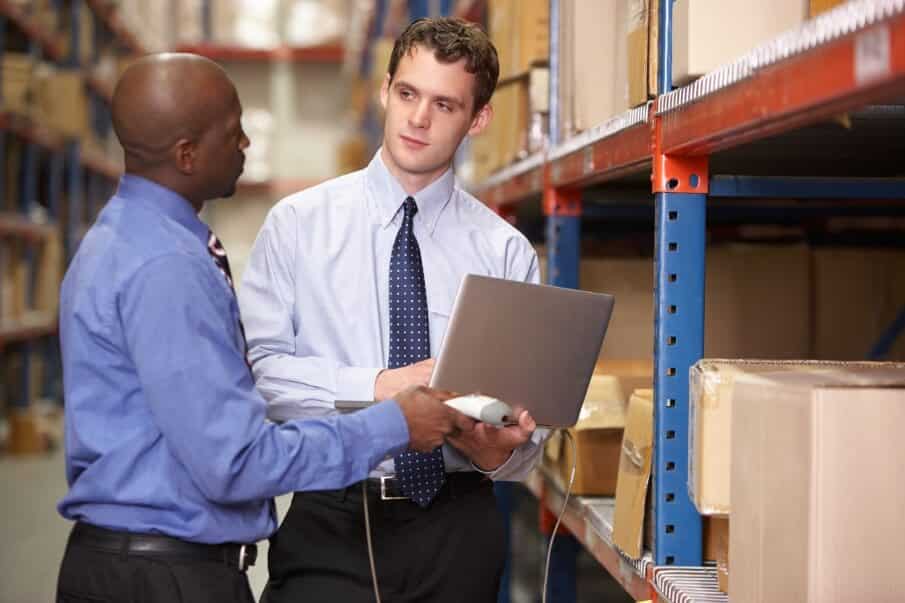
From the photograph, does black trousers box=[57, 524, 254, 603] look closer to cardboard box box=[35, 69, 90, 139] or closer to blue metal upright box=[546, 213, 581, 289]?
blue metal upright box=[546, 213, 581, 289]

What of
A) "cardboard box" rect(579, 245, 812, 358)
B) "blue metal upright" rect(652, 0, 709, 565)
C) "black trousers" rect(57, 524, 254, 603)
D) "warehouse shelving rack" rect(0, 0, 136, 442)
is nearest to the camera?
"black trousers" rect(57, 524, 254, 603)

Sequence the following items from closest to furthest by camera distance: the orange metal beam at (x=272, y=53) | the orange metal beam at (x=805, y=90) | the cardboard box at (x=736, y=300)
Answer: the orange metal beam at (x=805, y=90) < the cardboard box at (x=736, y=300) < the orange metal beam at (x=272, y=53)

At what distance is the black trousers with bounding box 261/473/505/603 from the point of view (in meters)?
2.18

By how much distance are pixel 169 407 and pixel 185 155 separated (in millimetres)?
387

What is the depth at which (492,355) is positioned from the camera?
1976 mm

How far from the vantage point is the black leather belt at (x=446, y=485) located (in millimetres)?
2187

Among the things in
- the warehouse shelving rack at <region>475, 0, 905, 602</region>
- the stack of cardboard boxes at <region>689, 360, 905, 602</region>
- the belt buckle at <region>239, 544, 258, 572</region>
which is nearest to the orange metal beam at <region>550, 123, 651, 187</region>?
the warehouse shelving rack at <region>475, 0, 905, 602</region>

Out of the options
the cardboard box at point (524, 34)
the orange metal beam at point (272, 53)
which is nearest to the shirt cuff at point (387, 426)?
the cardboard box at point (524, 34)

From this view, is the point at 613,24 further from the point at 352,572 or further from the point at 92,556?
the point at 92,556

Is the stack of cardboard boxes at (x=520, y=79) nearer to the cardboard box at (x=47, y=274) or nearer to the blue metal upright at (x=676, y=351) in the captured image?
the blue metal upright at (x=676, y=351)

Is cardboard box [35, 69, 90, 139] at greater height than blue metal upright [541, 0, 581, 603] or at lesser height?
greater

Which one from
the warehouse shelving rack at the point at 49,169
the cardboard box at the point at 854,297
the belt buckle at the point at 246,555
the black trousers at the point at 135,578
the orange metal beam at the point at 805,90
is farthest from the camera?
the warehouse shelving rack at the point at 49,169

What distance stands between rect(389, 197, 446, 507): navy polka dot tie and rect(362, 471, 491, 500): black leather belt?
2cm

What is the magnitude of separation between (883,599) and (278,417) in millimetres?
1145
